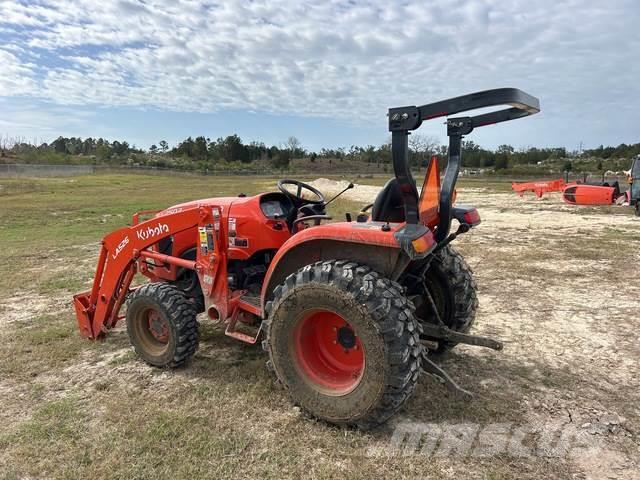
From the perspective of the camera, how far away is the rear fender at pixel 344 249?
299 centimetres

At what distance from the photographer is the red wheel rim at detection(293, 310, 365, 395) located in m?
3.22

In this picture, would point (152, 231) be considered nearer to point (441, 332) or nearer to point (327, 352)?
point (327, 352)

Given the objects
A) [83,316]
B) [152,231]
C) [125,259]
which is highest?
[152,231]

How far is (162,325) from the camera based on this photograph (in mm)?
4250

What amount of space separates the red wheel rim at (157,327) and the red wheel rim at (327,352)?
1495 mm

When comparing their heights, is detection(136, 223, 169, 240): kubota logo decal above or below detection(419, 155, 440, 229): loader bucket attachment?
below

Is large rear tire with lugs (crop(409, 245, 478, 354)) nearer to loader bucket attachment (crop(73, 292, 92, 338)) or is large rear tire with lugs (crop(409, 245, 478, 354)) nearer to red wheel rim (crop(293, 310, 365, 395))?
red wheel rim (crop(293, 310, 365, 395))

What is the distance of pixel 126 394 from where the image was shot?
375 centimetres

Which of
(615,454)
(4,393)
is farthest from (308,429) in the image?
(4,393)

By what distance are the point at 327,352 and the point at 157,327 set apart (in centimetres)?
174

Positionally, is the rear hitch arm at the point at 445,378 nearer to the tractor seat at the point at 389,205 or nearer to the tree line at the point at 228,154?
the tractor seat at the point at 389,205

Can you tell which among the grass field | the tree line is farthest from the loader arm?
the tree line

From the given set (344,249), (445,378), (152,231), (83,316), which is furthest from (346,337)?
(83,316)

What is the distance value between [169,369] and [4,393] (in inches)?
49.5
